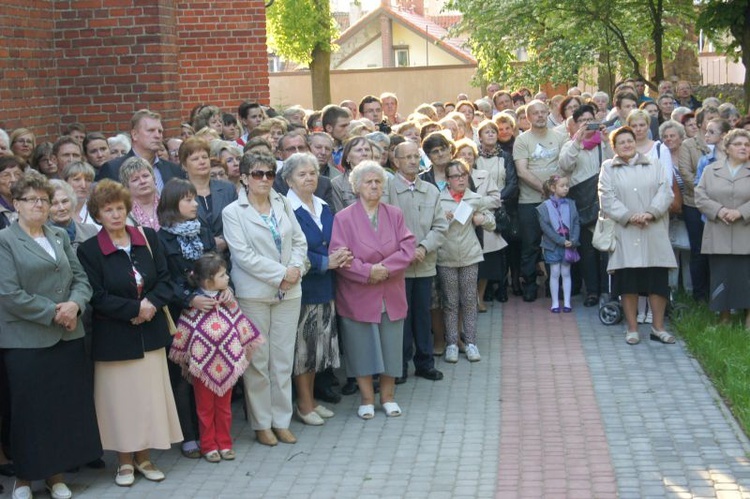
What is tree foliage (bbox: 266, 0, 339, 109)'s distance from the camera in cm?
3328

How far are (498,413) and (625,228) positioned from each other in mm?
2798

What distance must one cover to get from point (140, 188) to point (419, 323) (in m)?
2.90

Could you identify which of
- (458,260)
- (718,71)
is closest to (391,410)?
(458,260)

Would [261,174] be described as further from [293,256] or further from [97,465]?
[97,465]

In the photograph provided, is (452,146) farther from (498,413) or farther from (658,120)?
(658,120)

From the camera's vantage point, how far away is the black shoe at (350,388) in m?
10.2

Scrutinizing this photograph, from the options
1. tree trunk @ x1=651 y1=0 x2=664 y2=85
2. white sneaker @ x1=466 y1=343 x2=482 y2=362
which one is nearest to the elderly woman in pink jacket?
white sneaker @ x1=466 y1=343 x2=482 y2=362

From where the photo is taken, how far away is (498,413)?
938cm

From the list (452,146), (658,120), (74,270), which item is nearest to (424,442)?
(74,270)

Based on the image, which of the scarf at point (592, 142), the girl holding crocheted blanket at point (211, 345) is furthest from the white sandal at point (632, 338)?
the girl holding crocheted blanket at point (211, 345)

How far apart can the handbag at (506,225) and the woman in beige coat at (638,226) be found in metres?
1.62

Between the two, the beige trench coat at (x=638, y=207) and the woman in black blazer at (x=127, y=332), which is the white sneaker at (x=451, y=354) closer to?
the beige trench coat at (x=638, y=207)

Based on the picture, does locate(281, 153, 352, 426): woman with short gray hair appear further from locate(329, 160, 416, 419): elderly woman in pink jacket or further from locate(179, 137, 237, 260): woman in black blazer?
locate(179, 137, 237, 260): woman in black blazer

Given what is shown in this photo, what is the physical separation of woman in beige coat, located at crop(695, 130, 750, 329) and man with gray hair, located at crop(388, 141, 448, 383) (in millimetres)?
2744
